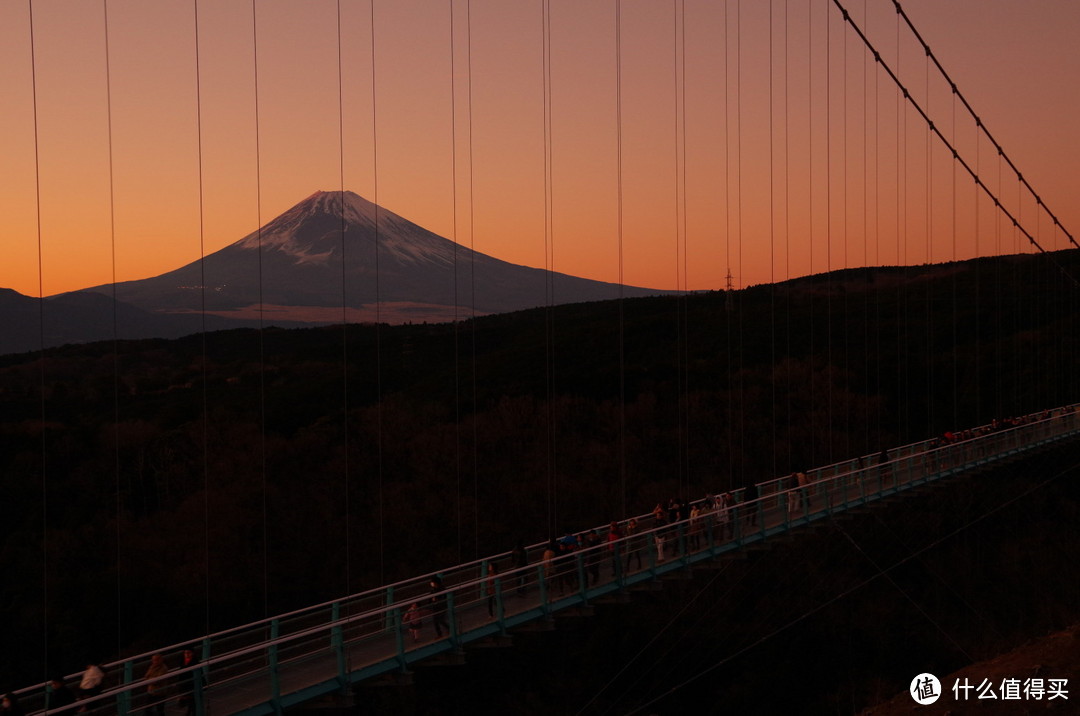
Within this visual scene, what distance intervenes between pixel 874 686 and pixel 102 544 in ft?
80.7

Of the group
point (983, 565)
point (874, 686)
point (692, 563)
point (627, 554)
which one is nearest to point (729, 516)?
point (692, 563)

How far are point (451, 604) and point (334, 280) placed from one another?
163493 millimetres

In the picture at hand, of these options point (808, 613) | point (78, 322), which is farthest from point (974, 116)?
point (78, 322)

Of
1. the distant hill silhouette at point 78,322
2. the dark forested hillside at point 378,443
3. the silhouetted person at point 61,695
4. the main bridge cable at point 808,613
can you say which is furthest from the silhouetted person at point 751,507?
the distant hill silhouette at point 78,322

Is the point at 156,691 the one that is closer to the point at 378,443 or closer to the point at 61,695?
the point at 61,695

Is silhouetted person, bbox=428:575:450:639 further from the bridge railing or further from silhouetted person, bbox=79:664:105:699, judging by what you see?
silhouetted person, bbox=79:664:105:699

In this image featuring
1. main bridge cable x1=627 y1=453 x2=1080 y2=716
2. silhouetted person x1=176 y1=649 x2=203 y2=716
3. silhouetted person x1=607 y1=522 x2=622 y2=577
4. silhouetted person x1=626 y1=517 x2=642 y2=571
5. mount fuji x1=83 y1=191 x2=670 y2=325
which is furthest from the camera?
mount fuji x1=83 y1=191 x2=670 y2=325

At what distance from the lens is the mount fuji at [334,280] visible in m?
161

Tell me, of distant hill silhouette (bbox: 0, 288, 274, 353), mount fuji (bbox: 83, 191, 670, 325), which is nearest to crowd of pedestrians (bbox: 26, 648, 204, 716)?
distant hill silhouette (bbox: 0, 288, 274, 353)

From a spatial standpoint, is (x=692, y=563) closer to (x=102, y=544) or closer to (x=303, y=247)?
(x=102, y=544)
